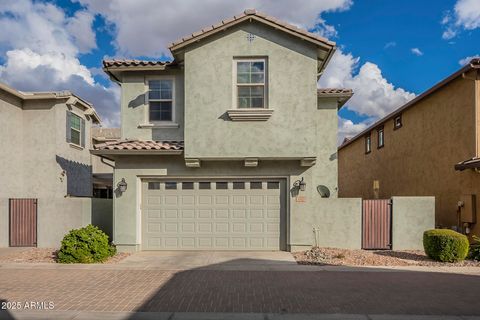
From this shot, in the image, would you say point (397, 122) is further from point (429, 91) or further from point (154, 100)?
point (154, 100)

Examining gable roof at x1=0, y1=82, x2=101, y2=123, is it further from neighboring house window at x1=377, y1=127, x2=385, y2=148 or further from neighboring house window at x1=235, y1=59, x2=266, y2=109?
neighboring house window at x1=377, y1=127, x2=385, y2=148

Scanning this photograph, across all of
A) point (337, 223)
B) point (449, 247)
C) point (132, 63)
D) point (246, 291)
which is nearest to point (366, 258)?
point (337, 223)

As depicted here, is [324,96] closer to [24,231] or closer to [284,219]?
[284,219]

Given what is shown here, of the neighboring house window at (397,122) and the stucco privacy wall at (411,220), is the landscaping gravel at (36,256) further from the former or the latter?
the neighboring house window at (397,122)

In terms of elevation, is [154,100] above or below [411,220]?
above

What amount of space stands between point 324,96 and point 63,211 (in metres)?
10.7

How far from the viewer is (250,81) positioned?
12195 millimetres

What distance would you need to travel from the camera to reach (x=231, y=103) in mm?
12023

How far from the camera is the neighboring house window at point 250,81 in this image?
12.2 meters

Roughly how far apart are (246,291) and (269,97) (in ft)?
21.5

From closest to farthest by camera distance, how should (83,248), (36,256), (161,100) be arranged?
(83,248), (36,256), (161,100)

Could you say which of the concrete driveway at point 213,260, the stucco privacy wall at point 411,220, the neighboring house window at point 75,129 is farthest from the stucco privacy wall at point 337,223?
the neighboring house window at point 75,129

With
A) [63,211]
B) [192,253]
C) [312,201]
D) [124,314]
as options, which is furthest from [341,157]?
[124,314]

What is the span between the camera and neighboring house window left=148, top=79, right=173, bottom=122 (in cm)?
1328
